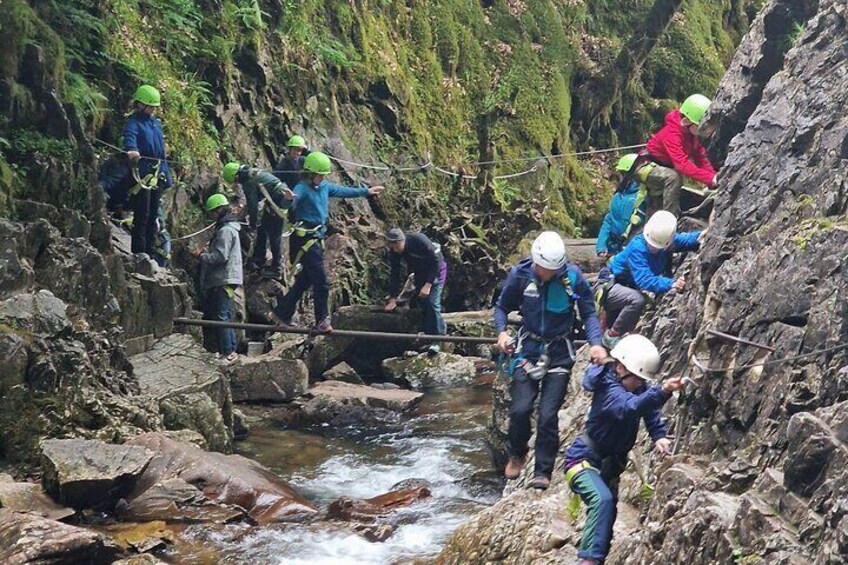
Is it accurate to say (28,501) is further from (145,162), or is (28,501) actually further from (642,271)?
(145,162)

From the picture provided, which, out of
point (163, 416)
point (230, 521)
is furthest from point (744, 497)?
Answer: point (163, 416)

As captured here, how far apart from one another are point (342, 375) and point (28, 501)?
308 inches

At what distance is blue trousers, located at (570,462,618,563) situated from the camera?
738cm

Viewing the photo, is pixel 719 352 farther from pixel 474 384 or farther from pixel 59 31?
pixel 59 31

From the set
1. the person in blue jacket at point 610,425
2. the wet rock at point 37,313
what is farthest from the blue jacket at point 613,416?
the wet rock at point 37,313

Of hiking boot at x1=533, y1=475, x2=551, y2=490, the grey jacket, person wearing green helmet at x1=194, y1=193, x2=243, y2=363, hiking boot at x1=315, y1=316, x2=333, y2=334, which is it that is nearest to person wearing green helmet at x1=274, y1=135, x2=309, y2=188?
person wearing green helmet at x1=194, y1=193, x2=243, y2=363

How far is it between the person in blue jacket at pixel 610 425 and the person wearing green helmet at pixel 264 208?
8.64 metres

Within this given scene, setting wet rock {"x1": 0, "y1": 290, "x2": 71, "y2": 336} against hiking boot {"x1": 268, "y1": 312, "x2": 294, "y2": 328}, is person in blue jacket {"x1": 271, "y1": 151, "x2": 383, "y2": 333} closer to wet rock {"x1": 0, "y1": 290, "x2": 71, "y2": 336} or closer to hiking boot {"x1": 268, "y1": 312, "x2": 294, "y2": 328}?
hiking boot {"x1": 268, "y1": 312, "x2": 294, "y2": 328}

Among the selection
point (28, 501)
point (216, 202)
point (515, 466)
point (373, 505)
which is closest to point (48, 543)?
point (28, 501)

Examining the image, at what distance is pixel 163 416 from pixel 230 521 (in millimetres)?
2399

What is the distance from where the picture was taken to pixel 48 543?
836cm

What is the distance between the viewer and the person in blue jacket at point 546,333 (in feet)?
29.3

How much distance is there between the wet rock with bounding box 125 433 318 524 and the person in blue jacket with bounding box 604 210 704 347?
373cm

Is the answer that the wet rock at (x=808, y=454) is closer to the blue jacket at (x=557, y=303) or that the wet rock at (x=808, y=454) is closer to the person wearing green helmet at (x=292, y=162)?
the blue jacket at (x=557, y=303)
